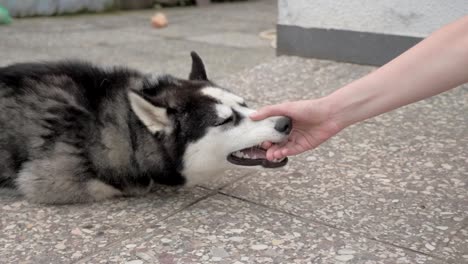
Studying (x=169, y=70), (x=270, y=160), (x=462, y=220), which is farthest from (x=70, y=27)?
(x=462, y=220)

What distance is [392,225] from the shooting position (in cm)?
258

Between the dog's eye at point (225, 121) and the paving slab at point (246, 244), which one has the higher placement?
the dog's eye at point (225, 121)

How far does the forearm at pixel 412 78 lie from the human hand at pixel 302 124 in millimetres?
44

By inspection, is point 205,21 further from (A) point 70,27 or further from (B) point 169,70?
(B) point 169,70

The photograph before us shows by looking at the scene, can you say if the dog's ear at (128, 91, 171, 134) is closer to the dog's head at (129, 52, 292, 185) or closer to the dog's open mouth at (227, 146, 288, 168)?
the dog's head at (129, 52, 292, 185)

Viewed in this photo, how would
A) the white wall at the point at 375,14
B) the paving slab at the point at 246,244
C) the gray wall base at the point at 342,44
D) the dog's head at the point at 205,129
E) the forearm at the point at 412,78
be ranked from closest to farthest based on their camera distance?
the forearm at the point at 412,78 < the paving slab at the point at 246,244 < the dog's head at the point at 205,129 < the white wall at the point at 375,14 < the gray wall base at the point at 342,44

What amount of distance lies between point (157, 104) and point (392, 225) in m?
1.18

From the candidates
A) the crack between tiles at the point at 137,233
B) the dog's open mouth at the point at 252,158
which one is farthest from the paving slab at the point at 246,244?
the dog's open mouth at the point at 252,158

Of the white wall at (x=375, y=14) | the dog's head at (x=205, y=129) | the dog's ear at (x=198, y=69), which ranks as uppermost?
the white wall at (x=375, y=14)

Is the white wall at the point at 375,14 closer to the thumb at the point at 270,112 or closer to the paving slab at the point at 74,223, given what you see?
the thumb at the point at 270,112

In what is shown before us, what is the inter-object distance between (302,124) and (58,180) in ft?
3.84

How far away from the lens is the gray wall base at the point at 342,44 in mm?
5023

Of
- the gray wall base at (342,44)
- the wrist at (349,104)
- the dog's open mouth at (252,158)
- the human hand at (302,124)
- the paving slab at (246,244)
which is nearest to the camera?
the paving slab at (246,244)

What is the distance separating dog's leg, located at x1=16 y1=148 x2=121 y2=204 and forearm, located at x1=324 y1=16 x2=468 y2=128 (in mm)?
1189
